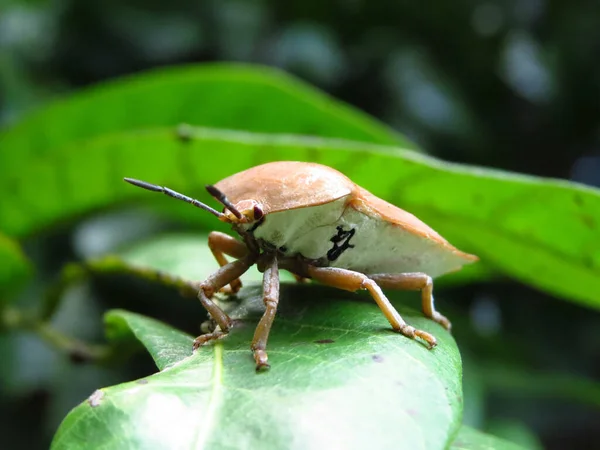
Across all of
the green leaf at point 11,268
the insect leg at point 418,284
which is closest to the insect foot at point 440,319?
the insect leg at point 418,284

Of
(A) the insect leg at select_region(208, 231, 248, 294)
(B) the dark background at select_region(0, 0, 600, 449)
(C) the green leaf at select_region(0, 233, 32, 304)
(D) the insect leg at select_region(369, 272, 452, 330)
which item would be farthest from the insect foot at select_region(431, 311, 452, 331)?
(B) the dark background at select_region(0, 0, 600, 449)

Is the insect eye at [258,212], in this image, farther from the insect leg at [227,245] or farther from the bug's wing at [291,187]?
the insect leg at [227,245]

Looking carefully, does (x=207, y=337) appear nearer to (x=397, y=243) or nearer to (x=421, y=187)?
(x=397, y=243)

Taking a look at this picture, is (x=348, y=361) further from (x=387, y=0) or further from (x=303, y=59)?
(x=387, y=0)

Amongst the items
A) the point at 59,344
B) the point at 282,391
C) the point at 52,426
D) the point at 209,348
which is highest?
the point at 282,391

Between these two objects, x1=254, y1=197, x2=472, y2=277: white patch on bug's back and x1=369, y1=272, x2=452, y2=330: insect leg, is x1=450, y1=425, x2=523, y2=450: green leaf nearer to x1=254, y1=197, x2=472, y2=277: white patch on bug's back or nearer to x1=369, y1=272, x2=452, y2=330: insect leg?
x1=369, y1=272, x2=452, y2=330: insect leg

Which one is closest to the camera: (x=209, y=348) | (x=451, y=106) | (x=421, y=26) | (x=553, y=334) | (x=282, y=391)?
(x=282, y=391)

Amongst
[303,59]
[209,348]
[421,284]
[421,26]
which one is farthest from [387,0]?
[209,348]
